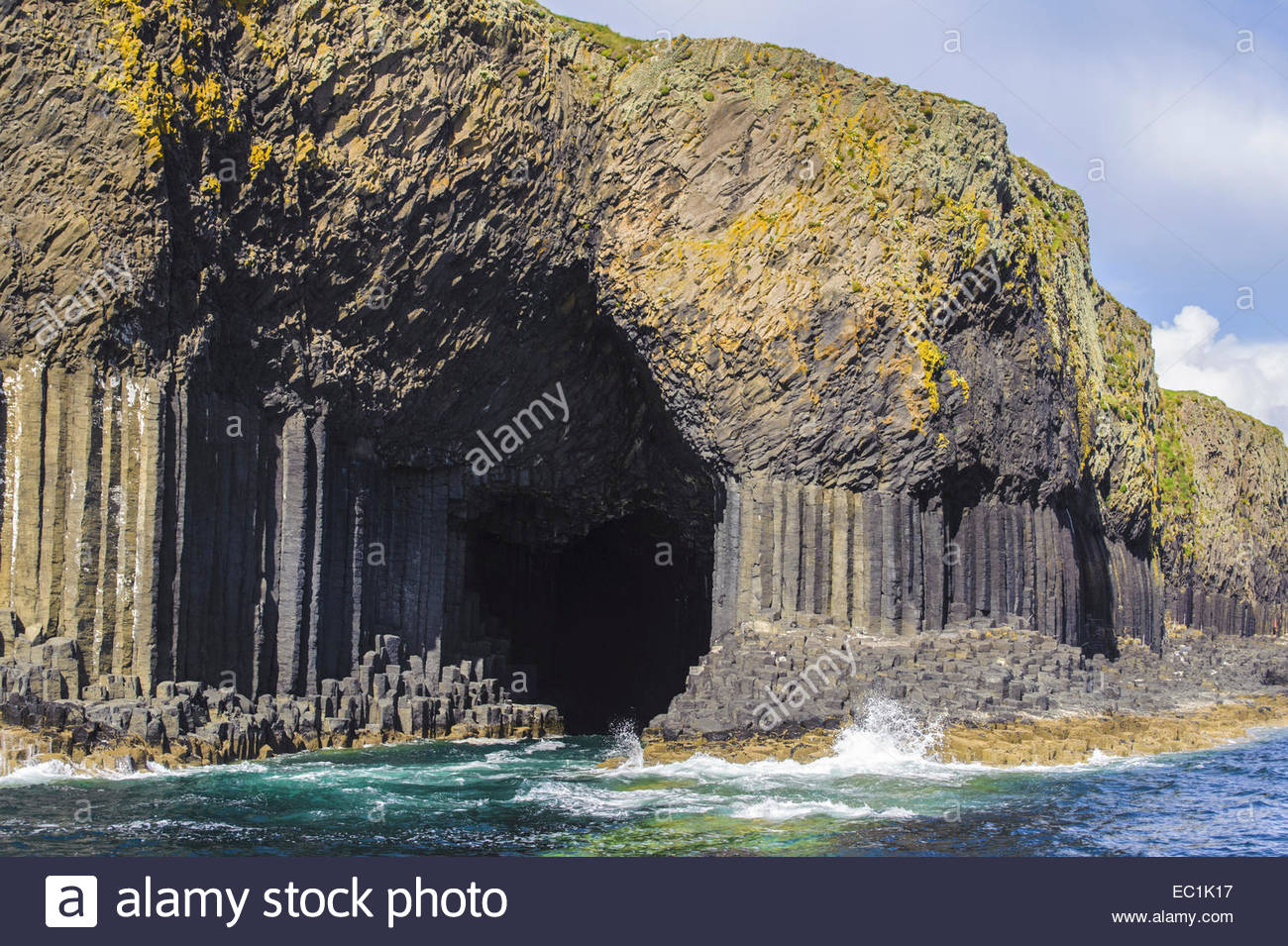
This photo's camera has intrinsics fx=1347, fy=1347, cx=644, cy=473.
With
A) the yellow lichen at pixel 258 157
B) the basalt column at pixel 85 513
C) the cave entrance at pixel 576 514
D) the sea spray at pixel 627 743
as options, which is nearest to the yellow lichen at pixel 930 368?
the cave entrance at pixel 576 514

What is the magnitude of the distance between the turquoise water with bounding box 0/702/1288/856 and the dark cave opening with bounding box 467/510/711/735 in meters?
12.6

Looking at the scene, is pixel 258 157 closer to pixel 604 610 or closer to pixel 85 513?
pixel 85 513

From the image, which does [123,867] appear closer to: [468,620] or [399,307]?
[399,307]

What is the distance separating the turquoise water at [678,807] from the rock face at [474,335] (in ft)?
16.8

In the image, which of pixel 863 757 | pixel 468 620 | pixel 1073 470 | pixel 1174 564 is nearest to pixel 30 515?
pixel 468 620

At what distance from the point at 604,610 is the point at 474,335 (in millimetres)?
13648

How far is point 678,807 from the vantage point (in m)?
20.3

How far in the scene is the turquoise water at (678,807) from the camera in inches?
681

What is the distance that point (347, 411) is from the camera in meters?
31.3

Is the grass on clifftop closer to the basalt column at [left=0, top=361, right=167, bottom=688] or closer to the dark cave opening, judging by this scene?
the dark cave opening

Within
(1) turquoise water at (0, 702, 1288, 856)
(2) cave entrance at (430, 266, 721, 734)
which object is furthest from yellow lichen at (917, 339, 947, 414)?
(1) turquoise water at (0, 702, 1288, 856)

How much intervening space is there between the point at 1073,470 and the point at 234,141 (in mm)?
23945

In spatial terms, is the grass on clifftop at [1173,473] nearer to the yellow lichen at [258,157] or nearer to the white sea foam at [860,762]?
the white sea foam at [860,762]

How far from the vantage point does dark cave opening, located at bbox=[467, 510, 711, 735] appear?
39438 mm
